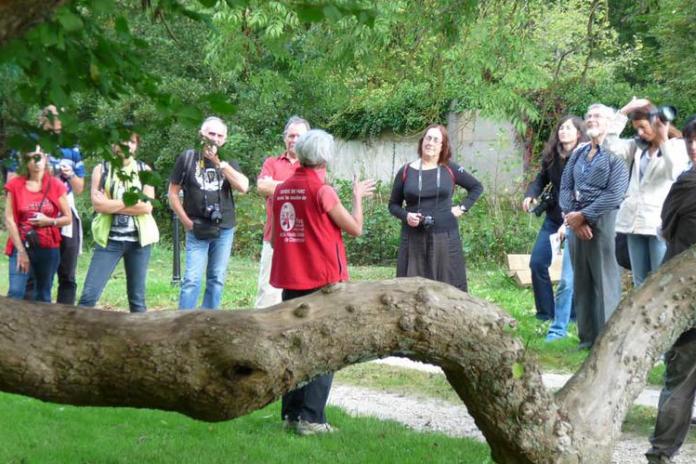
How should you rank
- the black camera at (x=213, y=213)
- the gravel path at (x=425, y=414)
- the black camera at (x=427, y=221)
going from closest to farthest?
the gravel path at (x=425, y=414)
the black camera at (x=427, y=221)
the black camera at (x=213, y=213)

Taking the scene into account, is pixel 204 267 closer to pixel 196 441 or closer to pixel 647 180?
pixel 196 441

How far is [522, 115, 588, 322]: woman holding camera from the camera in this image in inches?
381

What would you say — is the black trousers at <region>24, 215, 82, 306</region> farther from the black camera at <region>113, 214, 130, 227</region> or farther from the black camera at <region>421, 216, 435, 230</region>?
the black camera at <region>421, 216, 435, 230</region>

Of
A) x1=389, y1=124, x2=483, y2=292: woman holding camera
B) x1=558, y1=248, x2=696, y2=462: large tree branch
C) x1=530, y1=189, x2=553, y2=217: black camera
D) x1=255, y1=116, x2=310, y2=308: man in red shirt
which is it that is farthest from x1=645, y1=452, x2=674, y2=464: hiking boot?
x1=530, y1=189, x2=553, y2=217: black camera

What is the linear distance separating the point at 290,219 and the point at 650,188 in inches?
118

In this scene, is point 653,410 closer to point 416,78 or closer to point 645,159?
point 645,159

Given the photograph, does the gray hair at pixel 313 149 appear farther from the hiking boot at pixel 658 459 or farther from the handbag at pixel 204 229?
the handbag at pixel 204 229

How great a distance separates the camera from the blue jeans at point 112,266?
9.16 metres

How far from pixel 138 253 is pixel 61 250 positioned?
0.95m

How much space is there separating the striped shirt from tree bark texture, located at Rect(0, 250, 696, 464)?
381 cm

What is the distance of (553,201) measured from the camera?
10.1 metres

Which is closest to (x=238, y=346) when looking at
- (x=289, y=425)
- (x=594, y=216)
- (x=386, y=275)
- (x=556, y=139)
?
(x=289, y=425)

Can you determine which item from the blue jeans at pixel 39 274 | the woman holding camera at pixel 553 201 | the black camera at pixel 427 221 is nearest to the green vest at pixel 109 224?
the blue jeans at pixel 39 274

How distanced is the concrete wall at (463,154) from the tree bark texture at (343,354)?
1470 cm
